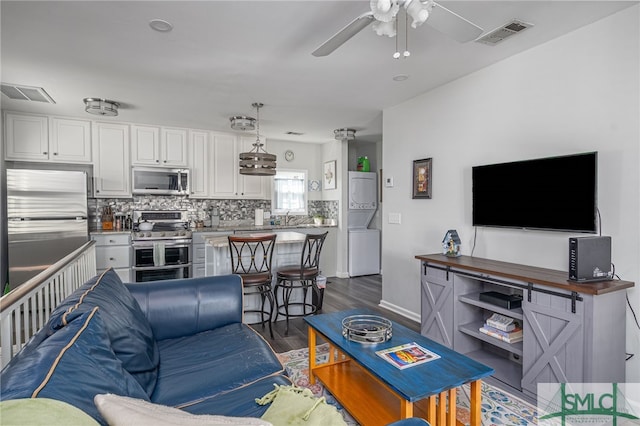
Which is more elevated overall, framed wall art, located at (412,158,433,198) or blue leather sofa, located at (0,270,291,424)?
framed wall art, located at (412,158,433,198)

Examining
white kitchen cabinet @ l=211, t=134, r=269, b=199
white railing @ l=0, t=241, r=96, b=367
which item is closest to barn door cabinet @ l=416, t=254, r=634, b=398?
white railing @ l=0, t=241, r=96, b=367

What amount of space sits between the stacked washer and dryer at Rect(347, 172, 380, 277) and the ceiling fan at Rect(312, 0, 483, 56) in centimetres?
428

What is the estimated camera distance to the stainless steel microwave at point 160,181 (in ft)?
16.5

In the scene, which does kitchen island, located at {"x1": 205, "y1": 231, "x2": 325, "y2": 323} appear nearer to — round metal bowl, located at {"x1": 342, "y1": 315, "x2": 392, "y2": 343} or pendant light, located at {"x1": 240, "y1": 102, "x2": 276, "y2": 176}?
pendant light, located at {"x1": 240, "y1": 102, "x2": 276, "y2": 176}

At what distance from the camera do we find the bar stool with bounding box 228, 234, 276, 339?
3266mm

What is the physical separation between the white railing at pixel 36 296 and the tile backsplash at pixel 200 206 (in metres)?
2.09

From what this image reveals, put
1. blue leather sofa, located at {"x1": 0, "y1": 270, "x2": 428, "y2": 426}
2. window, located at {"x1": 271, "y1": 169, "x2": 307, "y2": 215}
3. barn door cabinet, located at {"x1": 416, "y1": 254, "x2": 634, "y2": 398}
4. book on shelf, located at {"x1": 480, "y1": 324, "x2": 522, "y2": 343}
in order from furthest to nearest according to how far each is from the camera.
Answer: window, located at {"x1": 271, "y1": 169, "x2": 307, "y2": 215} < book on shelf, located at {"x1": 480, "y1": 324, "x2": 522, "y2": 343} < barn door cabinet, located at {"x1": 416, "y1": 254, "x2": 634, "y2": 398} < blue leather sofa, located at {"x1": 0, "y1": 270, "x2": 428, "y2": 426}

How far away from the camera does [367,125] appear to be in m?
5.23

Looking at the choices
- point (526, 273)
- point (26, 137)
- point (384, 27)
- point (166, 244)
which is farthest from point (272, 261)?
point (26, 137)

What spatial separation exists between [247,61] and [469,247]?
8.63 ft

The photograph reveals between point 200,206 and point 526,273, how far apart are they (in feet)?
15.9

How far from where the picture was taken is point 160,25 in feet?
7.54
